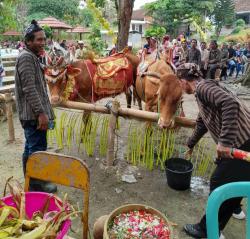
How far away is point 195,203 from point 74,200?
151 cm

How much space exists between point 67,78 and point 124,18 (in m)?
3.44

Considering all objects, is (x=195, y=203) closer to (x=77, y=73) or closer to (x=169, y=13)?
(x=77, y=73)

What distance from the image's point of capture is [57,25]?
61.0 feet

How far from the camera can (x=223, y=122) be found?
7.55 feet

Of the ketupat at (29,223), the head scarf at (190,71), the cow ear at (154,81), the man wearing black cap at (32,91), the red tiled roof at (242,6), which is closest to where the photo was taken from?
the ketupat at (29,223)

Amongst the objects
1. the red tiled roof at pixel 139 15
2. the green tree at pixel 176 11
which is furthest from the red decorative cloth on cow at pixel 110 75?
the red tiled roof at pixel 139 15

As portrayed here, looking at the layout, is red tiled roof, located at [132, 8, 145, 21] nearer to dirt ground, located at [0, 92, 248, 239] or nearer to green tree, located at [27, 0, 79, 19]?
green tree, located at [27, 0, 79, 19]

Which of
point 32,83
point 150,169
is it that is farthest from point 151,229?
point 150,169

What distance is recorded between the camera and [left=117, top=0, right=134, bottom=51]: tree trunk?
7.43 m

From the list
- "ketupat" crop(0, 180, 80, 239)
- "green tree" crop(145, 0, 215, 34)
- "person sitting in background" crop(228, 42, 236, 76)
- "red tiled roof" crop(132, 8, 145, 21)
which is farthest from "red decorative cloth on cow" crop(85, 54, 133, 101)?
"red tiled roof" crop(132, 8, 145, 21)

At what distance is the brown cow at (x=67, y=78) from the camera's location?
186 inches

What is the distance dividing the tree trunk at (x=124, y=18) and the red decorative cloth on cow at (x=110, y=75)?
2011 millimetres

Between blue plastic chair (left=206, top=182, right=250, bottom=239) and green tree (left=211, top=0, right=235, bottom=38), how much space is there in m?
33.9

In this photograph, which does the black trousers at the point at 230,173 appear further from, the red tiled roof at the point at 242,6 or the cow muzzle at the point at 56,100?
the red tiled roof at the point at 242,6
